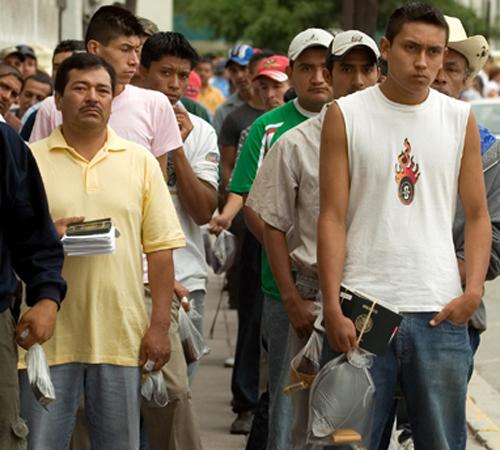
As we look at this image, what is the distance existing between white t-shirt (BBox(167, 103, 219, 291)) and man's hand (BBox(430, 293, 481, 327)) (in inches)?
81.9

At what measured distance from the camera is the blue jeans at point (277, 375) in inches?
271

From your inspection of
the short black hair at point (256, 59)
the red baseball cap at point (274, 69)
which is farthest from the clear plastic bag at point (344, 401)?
the short black hair at point (256, 59)

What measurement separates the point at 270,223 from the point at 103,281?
733 mm

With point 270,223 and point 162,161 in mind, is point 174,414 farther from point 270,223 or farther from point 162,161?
point 162,161

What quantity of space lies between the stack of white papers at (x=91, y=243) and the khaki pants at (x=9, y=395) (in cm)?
59

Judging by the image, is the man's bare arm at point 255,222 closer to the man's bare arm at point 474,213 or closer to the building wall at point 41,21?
the man's bare arm at point 474,213

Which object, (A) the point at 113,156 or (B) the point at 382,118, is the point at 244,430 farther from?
(B) the point at 382,118

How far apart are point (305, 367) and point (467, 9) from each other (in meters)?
55.0

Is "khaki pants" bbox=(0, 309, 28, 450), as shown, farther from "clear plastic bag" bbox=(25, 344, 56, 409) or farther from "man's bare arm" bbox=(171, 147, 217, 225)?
"man's bare arm" bbox=(171, 147, 217, 225)

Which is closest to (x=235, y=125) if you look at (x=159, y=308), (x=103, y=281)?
(x=159, y=308)

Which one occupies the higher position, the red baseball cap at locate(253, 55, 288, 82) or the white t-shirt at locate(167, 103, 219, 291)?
the red baseball cap at locate(253, 55, 288, 82)

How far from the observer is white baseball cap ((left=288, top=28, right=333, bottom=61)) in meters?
7.51

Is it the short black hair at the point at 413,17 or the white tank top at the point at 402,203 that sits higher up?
the short black hair at the point at 413,17

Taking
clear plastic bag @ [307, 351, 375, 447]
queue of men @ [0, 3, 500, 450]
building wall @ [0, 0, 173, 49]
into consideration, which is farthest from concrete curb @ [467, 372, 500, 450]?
building wall @ [0, 0, 173, 49]
